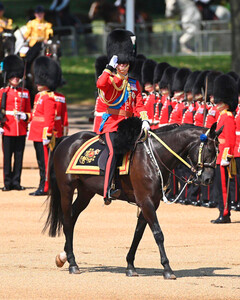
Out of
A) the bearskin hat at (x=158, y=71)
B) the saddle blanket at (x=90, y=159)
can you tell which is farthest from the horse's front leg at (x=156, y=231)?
the bearskin hat at (x=158, y=71)

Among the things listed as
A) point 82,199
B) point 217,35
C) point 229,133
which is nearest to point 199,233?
point 229,133

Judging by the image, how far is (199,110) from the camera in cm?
1391

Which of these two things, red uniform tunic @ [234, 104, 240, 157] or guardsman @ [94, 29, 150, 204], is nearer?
guardsman @ [94, 29, 150, 204]

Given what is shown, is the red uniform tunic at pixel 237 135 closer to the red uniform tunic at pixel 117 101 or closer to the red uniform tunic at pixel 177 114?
the red uniform tunic at pixel 177 114

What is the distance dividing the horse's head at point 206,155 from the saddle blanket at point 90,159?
85 cm

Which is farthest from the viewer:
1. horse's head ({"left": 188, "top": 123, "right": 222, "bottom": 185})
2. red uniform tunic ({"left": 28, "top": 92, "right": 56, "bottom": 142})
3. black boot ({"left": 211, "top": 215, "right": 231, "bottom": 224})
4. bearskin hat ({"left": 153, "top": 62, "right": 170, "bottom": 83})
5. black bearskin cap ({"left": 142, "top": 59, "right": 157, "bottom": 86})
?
black bearskin cap ({"left": 142, "top": 59, "right": 157, "bottom": 86})

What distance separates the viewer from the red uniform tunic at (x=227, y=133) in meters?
12.6

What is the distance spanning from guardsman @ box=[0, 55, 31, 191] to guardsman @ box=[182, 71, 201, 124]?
7.10ft

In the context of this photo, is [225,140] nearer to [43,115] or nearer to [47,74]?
[43,115]

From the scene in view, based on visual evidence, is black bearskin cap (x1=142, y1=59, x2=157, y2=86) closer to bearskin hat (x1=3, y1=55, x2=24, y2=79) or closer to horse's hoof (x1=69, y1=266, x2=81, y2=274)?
bearskin hat (x1=3, y1=55, x2=24, y2=79)

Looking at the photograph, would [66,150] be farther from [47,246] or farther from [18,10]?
[18,10]

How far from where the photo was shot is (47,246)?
36.9 ft

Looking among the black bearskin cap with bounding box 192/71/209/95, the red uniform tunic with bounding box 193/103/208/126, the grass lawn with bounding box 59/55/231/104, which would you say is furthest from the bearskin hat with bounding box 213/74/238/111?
the grass lawn with bounding box 59/55/231/104

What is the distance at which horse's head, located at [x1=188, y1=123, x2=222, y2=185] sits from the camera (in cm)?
945
